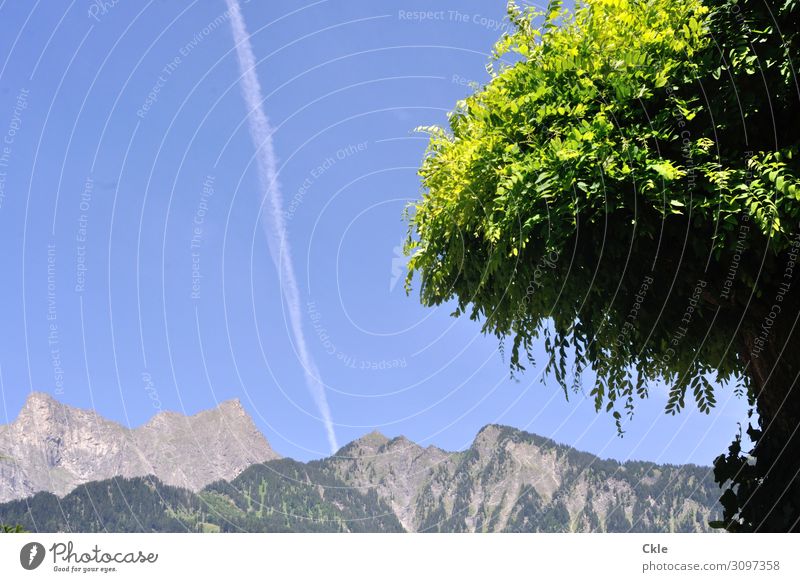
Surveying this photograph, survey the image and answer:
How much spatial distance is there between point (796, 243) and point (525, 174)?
4.14m

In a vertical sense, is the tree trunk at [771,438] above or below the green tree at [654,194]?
below

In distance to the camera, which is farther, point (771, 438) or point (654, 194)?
point (771, 438)

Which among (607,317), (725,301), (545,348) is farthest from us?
(545,348)

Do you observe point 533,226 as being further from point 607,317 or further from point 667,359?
point 667,359

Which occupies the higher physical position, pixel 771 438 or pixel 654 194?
pixel 654 194

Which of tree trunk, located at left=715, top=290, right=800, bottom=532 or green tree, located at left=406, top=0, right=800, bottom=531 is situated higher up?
green tree, located at left=406, top=0, right=800, bottom=531

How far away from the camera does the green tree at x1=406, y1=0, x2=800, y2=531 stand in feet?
38.6

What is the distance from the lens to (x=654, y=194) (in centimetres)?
1167

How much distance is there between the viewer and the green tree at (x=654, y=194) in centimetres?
1176
